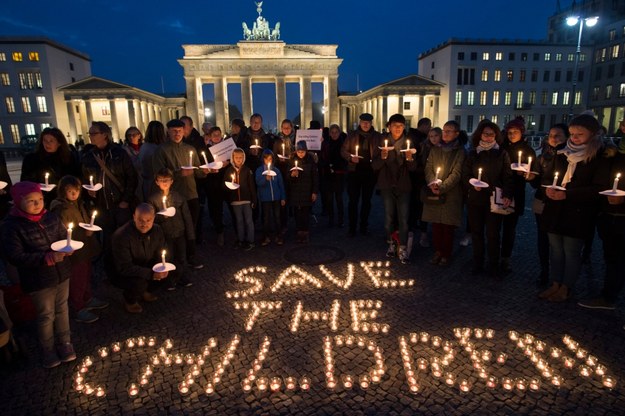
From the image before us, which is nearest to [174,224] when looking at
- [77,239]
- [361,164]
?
[77,239]

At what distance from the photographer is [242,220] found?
7.10 m

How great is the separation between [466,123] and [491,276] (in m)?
63.8

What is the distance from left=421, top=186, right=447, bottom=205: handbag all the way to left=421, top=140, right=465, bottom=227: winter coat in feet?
0.17

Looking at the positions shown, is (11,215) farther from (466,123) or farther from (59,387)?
(466,123)

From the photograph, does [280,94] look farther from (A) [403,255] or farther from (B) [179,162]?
(A) [403,255]

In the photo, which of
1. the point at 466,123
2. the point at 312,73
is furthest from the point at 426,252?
the point at 466,123

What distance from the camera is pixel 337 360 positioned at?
3.59 m

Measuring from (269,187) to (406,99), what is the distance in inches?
2300

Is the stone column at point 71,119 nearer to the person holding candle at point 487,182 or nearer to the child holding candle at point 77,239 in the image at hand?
the child holding candle at point 77,239

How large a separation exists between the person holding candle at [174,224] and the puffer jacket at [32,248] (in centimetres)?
164

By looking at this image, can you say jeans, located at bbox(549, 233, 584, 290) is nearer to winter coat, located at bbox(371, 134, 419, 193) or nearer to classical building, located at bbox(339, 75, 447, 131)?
winter coat, located at bbox(371, 134, 419, 193)

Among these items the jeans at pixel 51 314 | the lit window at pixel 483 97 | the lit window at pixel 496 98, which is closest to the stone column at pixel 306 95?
the lit window at pixel 483 97

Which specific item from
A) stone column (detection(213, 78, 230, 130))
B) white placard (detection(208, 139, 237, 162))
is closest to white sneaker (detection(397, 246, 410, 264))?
white placard (detection(208, 139, 237, 162))

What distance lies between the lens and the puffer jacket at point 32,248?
317 centimetres
